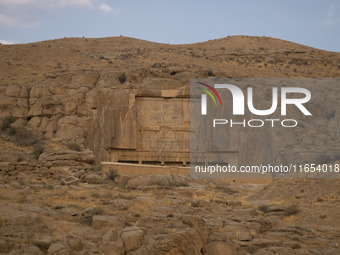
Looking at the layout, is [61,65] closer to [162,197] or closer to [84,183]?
[84,183]

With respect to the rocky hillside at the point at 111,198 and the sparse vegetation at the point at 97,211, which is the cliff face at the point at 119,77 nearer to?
the rocky hillside at the point at 111,198

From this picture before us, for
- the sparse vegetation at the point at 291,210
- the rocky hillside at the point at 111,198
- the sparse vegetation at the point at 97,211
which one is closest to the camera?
the rocky hillside at the point at 111,198

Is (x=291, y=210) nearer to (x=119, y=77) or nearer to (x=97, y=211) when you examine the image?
(x=97, y=211)

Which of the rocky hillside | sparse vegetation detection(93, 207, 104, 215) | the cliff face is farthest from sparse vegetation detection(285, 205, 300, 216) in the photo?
the cliff face

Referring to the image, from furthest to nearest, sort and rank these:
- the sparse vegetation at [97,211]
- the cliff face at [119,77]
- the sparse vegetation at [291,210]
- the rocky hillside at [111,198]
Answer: the cliff face at [119,77], the sparse vegetation at [291,210], the sparse vegetation at [97,211], the rocky hillside at [111,198]

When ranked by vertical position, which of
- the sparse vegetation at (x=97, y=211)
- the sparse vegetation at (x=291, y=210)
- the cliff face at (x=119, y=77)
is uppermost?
the cliff face at (x=119, y=77)

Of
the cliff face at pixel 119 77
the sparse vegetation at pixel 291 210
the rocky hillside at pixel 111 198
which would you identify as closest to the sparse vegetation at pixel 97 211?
the rocky hillside at pixel 111 198

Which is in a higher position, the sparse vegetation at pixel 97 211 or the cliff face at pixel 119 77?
the cliff face at pixel 119 77

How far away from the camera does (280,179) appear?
14664 mm

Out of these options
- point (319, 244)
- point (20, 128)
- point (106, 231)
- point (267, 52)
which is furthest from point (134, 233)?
point (267, 52)

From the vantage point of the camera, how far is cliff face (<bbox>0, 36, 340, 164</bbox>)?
2211cm

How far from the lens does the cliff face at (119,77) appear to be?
22.1 metres

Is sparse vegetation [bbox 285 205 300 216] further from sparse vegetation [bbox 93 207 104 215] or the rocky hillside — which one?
sparse vegetation [bbox 93 207 104 215]

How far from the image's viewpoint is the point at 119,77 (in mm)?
31828
